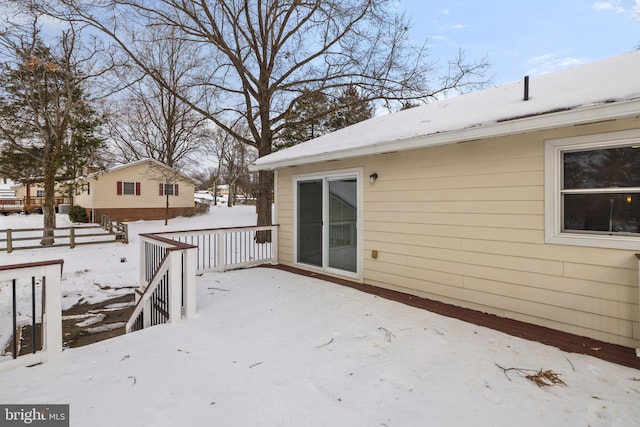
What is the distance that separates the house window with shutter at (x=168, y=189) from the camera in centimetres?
1839

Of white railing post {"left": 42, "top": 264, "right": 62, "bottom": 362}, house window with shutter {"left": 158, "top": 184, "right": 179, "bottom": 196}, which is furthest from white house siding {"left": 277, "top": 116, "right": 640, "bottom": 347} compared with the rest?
house window with shutter {"left": 158, "top": 184, "right": 179, "bottom": 196}

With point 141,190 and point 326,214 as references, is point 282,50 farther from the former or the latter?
point 141,190

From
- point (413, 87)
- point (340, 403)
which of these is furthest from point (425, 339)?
point (413, 87)

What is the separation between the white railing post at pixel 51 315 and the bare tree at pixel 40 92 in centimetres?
955

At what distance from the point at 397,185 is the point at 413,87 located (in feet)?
22.6

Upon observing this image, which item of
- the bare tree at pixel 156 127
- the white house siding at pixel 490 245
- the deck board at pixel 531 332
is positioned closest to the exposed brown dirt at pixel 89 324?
the deck board at pixel 531 332

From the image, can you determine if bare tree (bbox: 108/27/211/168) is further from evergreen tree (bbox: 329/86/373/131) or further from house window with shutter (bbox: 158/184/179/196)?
evergreen tree (bbox: 329/86/373/131)

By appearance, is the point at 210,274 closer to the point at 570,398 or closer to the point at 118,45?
the point at 570,398

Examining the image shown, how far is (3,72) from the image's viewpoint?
9961 mm

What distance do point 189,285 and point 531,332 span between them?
12.2 ft

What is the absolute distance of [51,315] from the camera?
2.46 m

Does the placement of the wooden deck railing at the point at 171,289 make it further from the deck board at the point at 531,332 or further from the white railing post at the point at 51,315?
the deck board at the point at 531,332

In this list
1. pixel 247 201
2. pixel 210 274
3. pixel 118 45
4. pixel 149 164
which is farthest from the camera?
pixel 247 201

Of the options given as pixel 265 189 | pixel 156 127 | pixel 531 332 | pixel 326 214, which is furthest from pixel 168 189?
pixel 531 332
